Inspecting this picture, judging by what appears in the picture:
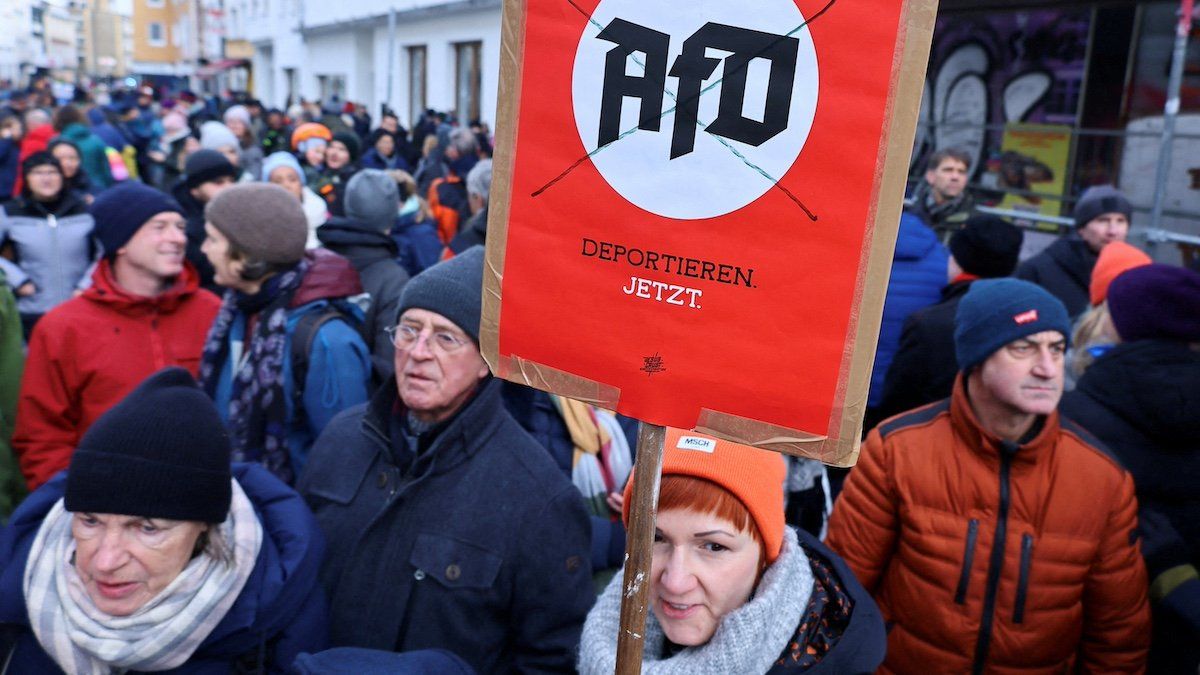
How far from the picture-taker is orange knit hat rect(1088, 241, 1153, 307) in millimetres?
3869

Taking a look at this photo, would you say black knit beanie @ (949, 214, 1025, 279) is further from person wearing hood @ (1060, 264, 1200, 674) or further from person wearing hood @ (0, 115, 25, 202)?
person wearing hood @ (0, 115, 25, 202)

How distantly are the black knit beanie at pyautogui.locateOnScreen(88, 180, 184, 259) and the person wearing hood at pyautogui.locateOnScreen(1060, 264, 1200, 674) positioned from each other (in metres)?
3.19

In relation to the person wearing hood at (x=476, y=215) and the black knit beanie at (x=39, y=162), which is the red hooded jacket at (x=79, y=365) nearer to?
the person wearing hood at (x=476, y=215)

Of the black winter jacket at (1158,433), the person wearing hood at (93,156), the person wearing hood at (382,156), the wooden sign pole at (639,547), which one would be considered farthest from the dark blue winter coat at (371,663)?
the person wearing hood at (382,156)

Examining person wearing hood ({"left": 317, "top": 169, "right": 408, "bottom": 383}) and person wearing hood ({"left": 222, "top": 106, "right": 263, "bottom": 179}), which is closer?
person wearing hood ({"left": 317, "top": 169, "right": 408, "bottom": 383})

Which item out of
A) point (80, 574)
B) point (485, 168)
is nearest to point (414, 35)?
point (485, 168)

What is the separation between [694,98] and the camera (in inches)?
51.9

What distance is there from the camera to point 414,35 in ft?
74.3

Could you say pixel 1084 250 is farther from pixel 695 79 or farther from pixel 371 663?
pixel 371 663

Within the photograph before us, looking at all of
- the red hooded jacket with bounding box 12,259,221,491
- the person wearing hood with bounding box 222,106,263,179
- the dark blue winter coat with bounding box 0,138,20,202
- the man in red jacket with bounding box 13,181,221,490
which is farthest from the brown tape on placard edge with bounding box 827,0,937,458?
the person wearing hood with bounding box 222,106,263,179

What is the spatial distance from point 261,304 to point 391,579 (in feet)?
4.53

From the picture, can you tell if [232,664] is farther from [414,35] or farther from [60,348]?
[414,35]

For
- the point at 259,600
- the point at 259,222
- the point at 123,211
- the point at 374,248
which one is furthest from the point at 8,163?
the point at 259,600

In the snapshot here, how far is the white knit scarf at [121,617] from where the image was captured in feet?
6.22
